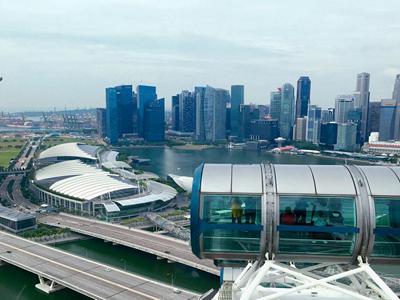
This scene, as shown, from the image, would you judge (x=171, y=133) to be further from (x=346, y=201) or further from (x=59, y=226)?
(x=346, y=201)

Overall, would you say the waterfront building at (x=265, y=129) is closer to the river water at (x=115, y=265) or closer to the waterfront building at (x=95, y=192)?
the waterfront building at (x=95, y=192)

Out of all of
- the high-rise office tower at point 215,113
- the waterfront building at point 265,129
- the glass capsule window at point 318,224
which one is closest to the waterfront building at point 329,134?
the waterfront building at point 265,129

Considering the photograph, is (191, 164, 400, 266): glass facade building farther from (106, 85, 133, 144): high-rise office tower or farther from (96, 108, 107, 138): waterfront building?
(96, 108, 107, 138): waterfront building

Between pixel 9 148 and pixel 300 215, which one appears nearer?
pixel 300 215

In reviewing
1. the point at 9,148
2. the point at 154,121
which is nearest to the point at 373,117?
the point at 154,121

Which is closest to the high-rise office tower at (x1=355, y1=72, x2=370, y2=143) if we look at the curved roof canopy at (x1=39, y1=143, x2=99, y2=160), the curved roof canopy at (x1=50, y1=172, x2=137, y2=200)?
the curved roof canopy at (x1=39, y1=143, x2=99, y2=160)

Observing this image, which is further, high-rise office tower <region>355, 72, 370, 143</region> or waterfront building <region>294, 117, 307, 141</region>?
waterfront building <region>294, 117, 307, 141</region>

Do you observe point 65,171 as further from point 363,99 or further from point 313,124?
point 363,99
